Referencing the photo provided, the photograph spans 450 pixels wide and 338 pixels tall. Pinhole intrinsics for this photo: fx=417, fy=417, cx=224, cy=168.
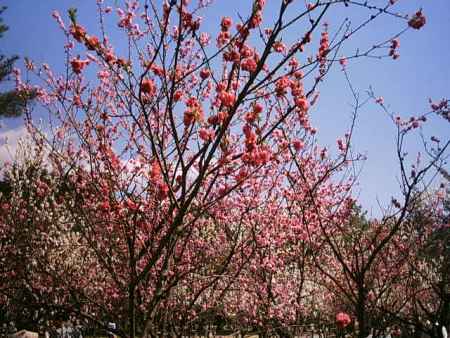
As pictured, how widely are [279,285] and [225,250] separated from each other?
1.55 metres

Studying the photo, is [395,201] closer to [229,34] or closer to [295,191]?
[295,191]

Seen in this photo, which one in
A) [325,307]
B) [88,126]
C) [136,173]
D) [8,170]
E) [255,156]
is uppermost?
[8,170]

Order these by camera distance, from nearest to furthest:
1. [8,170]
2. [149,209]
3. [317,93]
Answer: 1. [149,209]
2. [317,93]
3. [8,170]

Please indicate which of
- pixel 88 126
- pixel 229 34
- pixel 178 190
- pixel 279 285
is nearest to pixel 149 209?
pixel 88 126

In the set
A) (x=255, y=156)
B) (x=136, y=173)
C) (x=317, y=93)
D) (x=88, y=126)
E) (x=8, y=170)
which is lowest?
(x=255, y=156)

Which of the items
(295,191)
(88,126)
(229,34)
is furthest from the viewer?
(295,191)

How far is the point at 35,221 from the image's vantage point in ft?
34.3

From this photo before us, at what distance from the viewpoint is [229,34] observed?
152 inches

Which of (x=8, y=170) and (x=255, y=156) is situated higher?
(x=8, y=170)

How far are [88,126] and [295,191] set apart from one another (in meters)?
4.75

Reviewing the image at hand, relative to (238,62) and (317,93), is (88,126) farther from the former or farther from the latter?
(317,93)

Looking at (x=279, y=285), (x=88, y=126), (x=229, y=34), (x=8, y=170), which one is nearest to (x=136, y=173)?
(x=88, y=126)

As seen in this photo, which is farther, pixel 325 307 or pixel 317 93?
pixel 325 307

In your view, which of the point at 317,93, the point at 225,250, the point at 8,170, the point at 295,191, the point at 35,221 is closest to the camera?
the point at 317,93
